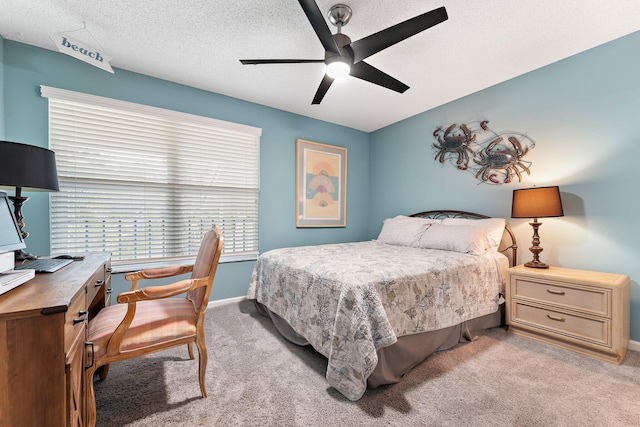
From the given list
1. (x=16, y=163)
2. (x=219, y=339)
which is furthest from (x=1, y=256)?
(x=219, y=339)

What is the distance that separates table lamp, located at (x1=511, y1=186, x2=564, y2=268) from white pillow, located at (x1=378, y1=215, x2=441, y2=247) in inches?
36.5

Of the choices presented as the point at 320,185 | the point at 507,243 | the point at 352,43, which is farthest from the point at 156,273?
the point at 507,243

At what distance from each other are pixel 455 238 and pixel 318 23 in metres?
2.33

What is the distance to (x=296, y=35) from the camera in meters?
2.12

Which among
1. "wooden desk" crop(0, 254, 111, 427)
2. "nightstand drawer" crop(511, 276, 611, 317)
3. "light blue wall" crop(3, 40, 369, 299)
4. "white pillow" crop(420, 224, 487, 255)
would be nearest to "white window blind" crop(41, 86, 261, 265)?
"light blue wall" crop(3, 40, 369, 299)

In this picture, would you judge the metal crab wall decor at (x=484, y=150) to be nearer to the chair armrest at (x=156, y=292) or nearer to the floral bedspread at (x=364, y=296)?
the floral bedspread at (x=364, y=296)

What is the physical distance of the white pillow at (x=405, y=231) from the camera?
317 cm

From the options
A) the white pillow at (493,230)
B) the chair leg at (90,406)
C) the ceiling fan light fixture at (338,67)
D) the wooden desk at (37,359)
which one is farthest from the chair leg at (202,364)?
the white pillow at (493,230)

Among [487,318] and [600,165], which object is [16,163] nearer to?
[487,318]

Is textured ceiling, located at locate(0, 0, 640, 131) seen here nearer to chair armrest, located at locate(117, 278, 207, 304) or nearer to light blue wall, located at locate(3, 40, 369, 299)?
light blue wall, located at locate(3, 40, 369, 299)

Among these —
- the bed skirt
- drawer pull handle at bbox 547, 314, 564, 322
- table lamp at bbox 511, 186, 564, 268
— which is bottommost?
the bed skirt

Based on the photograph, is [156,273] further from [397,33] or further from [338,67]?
[397,33]

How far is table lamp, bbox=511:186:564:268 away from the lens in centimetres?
225

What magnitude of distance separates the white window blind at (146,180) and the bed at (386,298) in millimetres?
968
